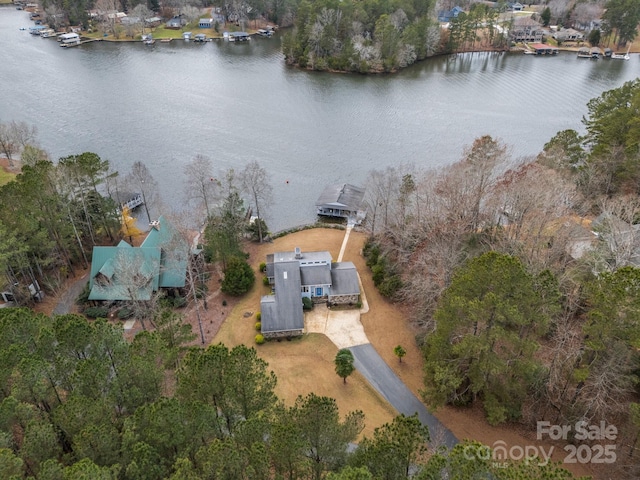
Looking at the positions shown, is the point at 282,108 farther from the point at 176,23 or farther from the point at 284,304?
the point at 176,23

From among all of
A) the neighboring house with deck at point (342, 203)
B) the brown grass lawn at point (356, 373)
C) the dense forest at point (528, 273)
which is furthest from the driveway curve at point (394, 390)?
the neighboring house with deck at point (342, 203)

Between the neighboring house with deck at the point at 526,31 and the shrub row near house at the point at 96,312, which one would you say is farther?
the neighboring house with deck at the point at 526,31

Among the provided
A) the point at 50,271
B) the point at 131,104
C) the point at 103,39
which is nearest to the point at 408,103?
the point at 131,104

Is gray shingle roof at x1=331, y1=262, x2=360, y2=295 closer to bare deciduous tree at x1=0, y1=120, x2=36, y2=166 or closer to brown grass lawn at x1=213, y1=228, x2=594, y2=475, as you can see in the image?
brown grass lawn at x1=213, y1=228, x2=594, y2=475

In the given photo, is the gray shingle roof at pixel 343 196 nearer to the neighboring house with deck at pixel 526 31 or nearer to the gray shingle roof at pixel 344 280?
the gray shingle roof at pixel 344 280

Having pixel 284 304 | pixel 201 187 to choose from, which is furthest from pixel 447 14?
pixel 284 304

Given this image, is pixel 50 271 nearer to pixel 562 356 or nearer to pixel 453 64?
pixel 562 356
